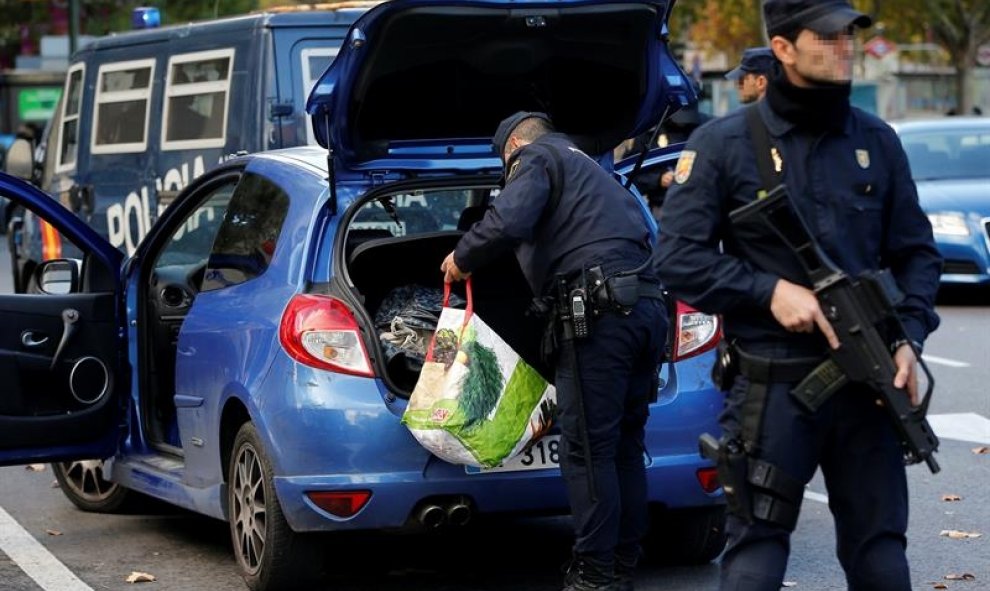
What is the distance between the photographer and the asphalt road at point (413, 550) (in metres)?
7.16

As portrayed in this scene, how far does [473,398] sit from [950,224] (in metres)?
10.3

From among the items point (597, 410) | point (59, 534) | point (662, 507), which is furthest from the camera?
point (59, 534)

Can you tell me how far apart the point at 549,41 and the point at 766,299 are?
2706mm

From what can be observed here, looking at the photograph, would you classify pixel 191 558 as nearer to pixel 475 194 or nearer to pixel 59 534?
pixel 59 534

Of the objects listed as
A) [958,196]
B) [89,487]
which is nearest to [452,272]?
[89,487]

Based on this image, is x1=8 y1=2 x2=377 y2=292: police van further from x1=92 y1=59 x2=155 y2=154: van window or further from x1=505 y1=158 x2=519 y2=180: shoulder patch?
x1=505 y1=158 x2=519 y2=180: shoulder patch

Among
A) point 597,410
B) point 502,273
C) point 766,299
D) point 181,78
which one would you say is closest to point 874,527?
point 766,299

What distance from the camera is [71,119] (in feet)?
49.8

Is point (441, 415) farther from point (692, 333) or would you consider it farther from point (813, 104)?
point (813, 104)

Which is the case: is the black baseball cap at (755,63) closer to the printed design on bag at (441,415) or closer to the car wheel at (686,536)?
the car wheel at (686,536)

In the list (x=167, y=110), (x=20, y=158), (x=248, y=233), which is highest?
(x=248, y=233)

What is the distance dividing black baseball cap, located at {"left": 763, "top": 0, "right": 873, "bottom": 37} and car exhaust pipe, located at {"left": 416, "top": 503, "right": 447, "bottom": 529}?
2297mm

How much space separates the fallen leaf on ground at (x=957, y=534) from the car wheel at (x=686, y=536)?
1.05m

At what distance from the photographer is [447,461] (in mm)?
6465
